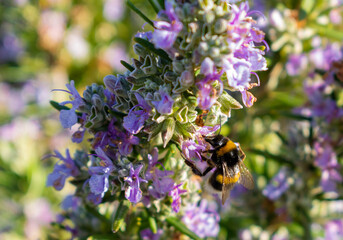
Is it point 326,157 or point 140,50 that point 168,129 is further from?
point 326,157

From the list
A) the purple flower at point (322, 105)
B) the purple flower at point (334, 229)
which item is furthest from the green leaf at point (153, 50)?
the purple flower at point (334, 229)

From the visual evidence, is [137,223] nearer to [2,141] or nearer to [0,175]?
[0,175]

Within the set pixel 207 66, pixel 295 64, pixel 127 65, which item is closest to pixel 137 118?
pixel 127 65

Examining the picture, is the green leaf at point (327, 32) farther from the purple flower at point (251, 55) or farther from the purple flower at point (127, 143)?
the purple flower at point (127, 143)

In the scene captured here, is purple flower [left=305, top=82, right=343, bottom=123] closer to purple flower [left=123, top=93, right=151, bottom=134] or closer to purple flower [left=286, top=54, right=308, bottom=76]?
purple flower [left=286, top=54, right=308, bottom=76]

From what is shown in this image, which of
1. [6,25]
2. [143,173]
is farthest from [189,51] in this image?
[6,25]

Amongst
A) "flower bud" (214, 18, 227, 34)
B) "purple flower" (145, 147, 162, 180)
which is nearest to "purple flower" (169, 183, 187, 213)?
"purple flower" (145, 147, 162, 180)
